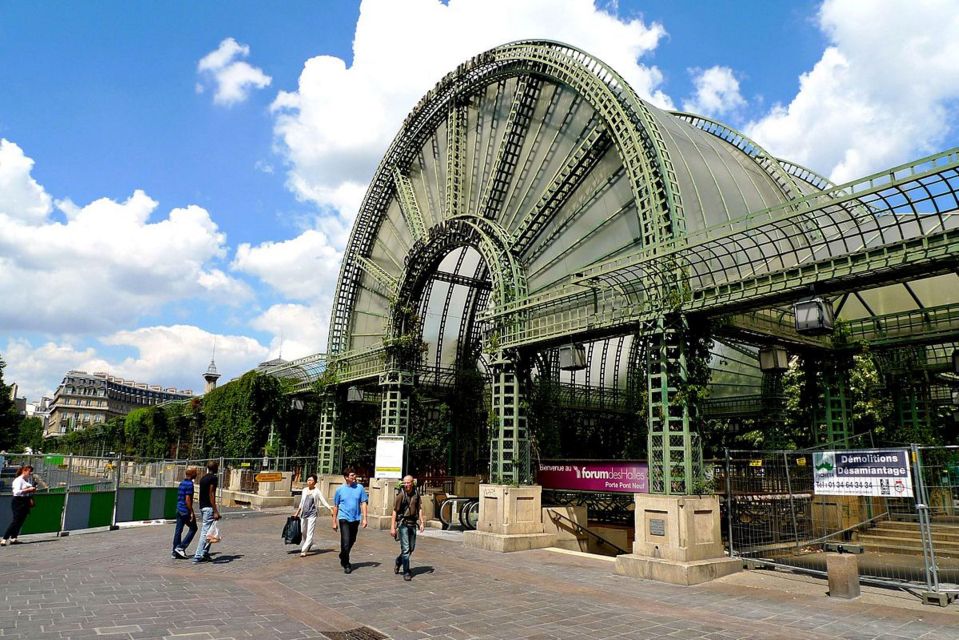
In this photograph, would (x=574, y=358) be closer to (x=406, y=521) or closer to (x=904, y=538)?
(x=406, y=521)

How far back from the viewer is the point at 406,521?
39.0ft

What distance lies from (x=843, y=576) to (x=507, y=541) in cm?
792

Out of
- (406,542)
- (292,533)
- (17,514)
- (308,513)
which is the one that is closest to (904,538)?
(406,542)

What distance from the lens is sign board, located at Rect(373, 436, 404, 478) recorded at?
21484 millimetres

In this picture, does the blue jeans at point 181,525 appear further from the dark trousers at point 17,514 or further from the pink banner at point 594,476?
the pink banner at point 594,476

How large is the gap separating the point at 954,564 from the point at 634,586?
6283mm

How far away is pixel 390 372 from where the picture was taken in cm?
2353

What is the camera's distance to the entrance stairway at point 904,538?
44.9 feet

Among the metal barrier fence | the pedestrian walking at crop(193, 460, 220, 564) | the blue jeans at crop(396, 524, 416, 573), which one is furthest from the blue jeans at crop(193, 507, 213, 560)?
the metal barrier fence

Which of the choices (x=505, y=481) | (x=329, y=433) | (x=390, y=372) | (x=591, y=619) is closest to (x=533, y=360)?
(x=505, y=481)

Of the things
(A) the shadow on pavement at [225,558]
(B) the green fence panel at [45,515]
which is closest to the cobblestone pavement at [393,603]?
(A) the shadow on pavement at [225,558]

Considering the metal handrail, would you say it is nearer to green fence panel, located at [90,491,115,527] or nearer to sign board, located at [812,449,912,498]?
sign board, located at [812,449,912,498]

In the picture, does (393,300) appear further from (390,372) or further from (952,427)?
(952,427)

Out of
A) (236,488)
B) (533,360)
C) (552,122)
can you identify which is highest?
(552,122)
